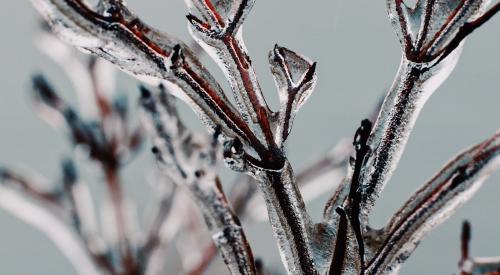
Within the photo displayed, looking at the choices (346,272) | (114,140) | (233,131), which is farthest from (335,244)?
(114,140)

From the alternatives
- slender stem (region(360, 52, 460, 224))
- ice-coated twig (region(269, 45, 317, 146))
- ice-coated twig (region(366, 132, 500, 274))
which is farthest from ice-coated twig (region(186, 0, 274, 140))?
ice-coated twig (region(366, 132, 500, 274))

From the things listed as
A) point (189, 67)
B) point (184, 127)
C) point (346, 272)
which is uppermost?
point (189, 67)

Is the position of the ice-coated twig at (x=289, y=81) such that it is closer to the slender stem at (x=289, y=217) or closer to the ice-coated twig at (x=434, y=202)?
the slender stem at (x=289, y=217)

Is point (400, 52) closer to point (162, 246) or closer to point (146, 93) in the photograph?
point (146, 93)

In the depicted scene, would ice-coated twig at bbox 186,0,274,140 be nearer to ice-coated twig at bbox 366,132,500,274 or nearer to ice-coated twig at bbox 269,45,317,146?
ice-coated twig at bbox 269,45,317,146

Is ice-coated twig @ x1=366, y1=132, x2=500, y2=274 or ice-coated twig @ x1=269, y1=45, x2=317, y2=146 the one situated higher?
ice-coated twig @ x1=269, y1=45, x2=317, y2=146

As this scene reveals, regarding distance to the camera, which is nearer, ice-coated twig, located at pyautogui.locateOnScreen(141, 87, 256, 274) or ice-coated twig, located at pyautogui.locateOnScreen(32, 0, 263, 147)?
ice-coated twig, located at pyautogui.locateOnScreen(32, 0, 263, 147)

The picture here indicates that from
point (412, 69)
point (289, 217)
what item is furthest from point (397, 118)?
point (289, 217)

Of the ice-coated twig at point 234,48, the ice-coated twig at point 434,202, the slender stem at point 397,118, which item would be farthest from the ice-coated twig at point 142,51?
the ice-coated twig at point 434,202
